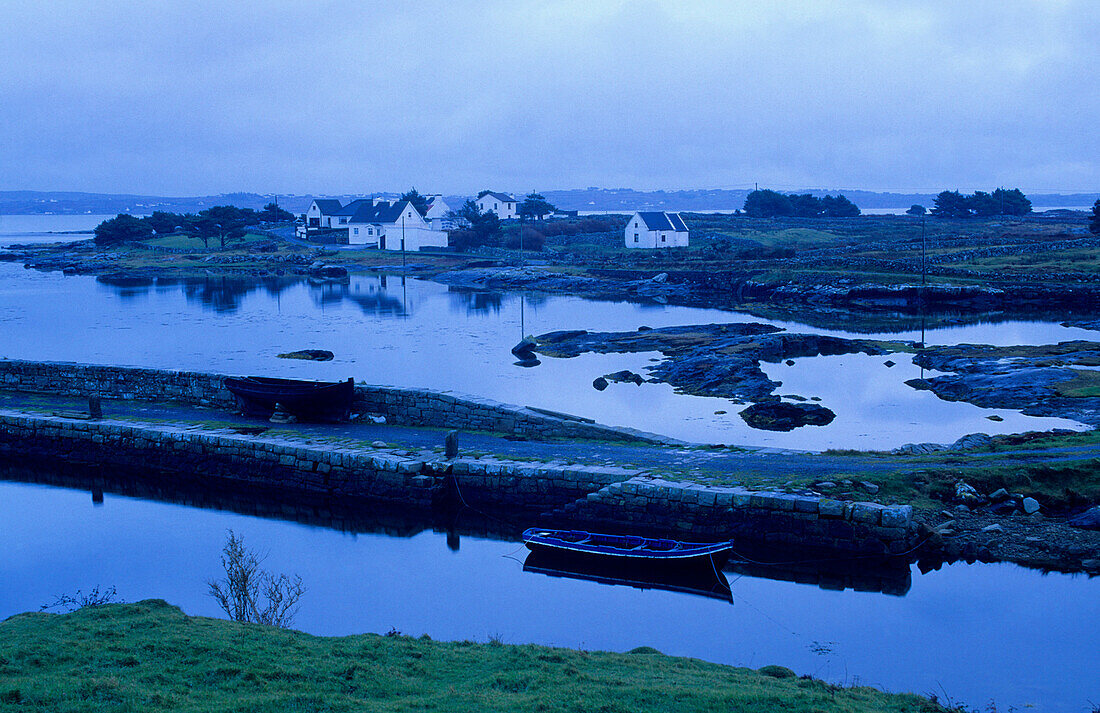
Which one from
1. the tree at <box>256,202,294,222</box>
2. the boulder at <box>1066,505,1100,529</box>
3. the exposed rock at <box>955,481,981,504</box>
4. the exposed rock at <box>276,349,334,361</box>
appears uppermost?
the tree at <box>256,202,294,222</box>

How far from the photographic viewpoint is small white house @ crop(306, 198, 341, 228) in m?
120

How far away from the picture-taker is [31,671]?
331 inches

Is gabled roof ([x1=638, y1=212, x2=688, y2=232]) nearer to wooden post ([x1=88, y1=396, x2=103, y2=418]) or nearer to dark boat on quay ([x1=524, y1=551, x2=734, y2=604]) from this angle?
wooden post ([x1=88, y1=396, x2=103, y2=418])

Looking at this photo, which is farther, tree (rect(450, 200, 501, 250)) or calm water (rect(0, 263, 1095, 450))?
tree (rect(450, 200, 501, 250))

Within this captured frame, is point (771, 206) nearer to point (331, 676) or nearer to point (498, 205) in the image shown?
point (498, 205)

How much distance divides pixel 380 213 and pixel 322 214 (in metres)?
17.7

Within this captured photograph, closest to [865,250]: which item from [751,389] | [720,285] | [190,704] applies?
[720,285]

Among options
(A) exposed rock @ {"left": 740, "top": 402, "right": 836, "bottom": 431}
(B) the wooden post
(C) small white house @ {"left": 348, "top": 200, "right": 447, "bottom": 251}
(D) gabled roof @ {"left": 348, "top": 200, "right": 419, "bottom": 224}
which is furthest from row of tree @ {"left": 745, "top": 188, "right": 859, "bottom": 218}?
(B) the wooden post

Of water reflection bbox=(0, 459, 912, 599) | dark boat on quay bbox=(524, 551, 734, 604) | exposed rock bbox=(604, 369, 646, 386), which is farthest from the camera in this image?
exposed rock bbox=(604, 369, 646, 386)

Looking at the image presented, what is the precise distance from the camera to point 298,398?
24.1 m

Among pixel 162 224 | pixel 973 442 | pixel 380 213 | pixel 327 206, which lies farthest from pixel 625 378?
pixel 162 224

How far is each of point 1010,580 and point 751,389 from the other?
62.3 ft

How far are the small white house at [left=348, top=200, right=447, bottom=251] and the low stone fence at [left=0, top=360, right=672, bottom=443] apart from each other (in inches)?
2876

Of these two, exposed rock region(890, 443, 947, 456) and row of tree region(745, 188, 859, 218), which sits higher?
row of tree region(745, 188, 859, 218)
